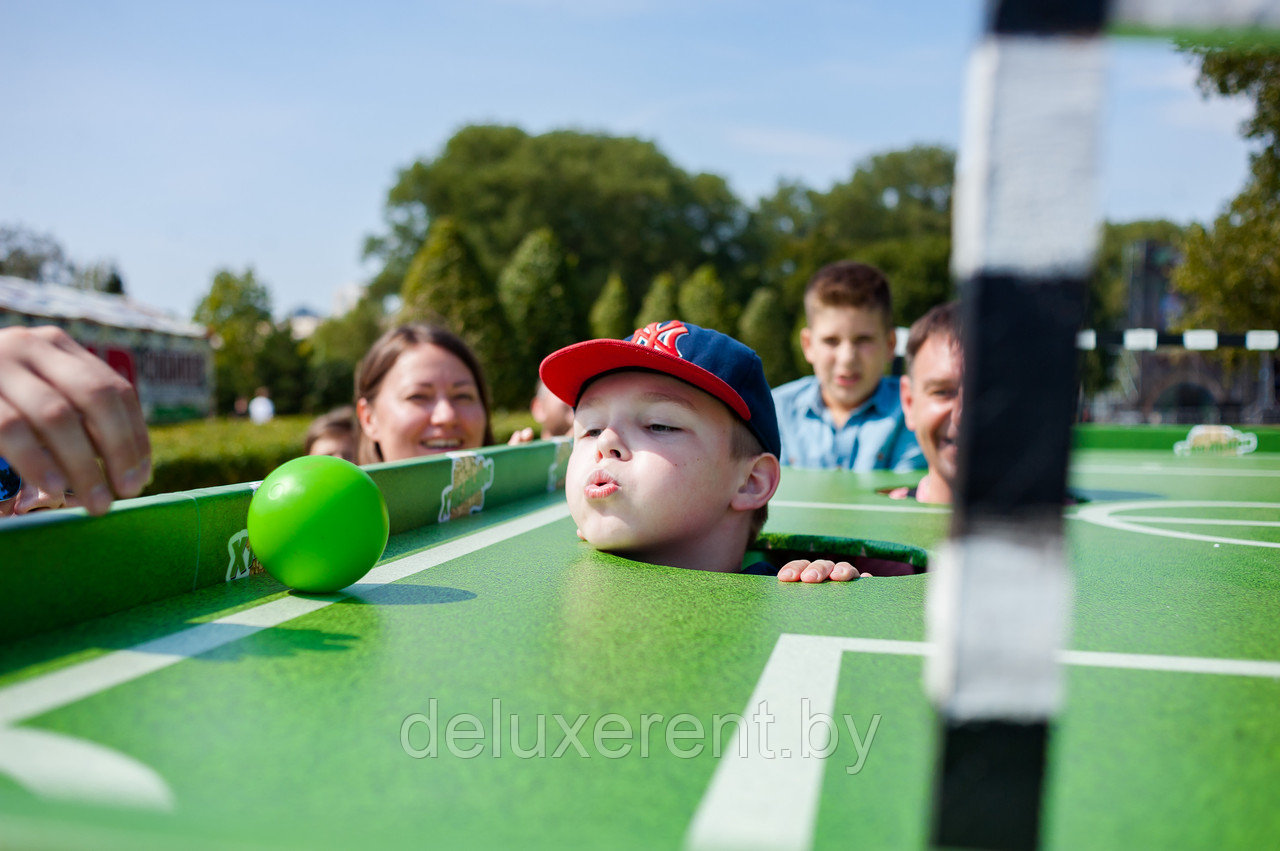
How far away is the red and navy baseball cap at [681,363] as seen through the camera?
8.88 ft

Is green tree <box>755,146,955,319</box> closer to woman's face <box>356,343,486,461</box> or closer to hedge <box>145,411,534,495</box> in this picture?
hedge <box>145,411,534,495</box>

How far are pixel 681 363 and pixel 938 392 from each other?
2.54 metres

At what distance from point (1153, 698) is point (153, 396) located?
3225 cm

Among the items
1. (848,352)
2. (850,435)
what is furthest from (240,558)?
(850,435)

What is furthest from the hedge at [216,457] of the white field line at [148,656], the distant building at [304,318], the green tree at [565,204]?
the distant building at [304,318]

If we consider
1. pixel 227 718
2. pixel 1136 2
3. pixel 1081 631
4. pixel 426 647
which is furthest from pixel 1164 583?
pixel 227 718

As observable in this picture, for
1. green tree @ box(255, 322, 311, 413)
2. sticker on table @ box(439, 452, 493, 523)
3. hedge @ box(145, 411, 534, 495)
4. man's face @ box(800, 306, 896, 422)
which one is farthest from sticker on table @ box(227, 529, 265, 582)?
green tree @ box(255, 322, 311, 413)

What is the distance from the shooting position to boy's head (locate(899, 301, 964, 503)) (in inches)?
185

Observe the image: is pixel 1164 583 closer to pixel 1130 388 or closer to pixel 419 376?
pixel 419 376

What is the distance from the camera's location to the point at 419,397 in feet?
16.6

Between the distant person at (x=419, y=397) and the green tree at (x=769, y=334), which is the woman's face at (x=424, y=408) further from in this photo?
the green tree at (x=769, y=334)

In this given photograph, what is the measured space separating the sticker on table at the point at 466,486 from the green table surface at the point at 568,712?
108 cm

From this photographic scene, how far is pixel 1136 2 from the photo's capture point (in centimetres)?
85

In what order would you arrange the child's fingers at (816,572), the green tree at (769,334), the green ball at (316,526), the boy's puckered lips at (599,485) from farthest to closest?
the green tree at (769,334) < the boy's puckered lips at (599,485) < the child's fingers at (816,572) < the green ball at (316,526)
